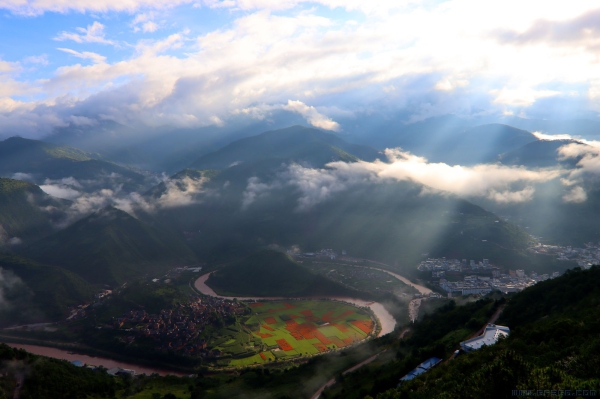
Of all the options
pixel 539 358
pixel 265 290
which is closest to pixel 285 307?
pixel 265 290

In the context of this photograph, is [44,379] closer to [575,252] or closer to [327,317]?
[327,317]

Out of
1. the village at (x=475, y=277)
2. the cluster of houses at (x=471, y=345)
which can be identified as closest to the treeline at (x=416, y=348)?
the cluster of houses at (x=471, y=345)

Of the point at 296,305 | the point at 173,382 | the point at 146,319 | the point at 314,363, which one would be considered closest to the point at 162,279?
the point at 146,319

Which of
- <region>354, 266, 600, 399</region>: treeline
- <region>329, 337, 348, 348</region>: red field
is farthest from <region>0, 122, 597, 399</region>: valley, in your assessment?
<region>354, 266, 600, 399</region>: treeline

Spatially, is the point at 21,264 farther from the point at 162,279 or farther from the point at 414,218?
the point at 414,218

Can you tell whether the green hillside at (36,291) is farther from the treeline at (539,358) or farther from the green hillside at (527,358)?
the treeline at (539,358)
